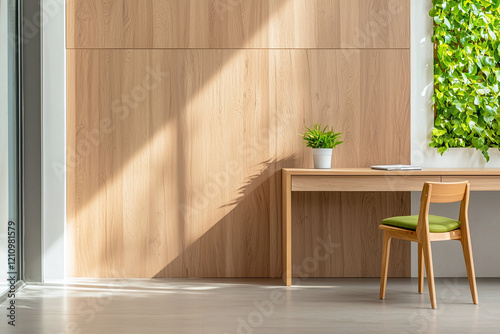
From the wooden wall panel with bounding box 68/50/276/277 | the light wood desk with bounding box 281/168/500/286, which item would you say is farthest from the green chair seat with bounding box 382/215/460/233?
the wooden wall panel with bounding box 68/50/276/277

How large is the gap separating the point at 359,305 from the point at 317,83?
1599 millimetres

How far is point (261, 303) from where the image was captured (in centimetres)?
334

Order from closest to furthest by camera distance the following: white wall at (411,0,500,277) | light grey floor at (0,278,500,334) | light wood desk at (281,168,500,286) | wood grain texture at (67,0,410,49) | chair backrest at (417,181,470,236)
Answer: light grey floor at (0,278,500,334), chair backrest at (417,181,470,236), light wood desk at (281,168,500,286), wood grain texture at (67,0,410,49), white wall at (411,0,500,277)

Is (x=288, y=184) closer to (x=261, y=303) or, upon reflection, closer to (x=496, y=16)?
(x=261, y=303)

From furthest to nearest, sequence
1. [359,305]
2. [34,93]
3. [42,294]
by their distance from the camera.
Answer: [34,93]
[42,294]
[359,305]

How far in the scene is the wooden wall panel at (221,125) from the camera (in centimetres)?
401

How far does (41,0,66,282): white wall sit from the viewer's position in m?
3.92

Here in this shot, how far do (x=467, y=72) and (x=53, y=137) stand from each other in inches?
116

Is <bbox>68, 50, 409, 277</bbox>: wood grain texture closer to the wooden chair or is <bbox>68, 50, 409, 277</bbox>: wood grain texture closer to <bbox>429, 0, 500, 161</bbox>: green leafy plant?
<bbox>429, 0, 500, 161</bbox>: green leafy plant

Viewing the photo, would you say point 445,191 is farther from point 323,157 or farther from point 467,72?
point 467,72

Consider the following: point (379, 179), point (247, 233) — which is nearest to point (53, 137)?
point (247, 233)

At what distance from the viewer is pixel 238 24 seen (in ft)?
13.2

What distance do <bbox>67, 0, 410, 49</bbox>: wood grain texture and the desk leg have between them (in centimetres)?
102

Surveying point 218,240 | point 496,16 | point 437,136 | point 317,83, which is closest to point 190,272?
point 218,240
